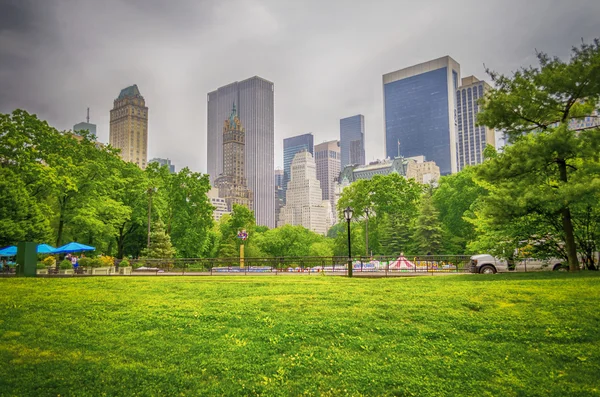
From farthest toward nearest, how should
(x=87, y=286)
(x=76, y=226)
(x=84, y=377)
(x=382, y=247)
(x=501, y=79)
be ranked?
(x=382, y=247), (x=76, y=226), (x=501, y=79), (x=87, y=286), (x=84, y=377)

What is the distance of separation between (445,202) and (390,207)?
7122 mm

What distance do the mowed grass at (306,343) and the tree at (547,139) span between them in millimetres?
5093

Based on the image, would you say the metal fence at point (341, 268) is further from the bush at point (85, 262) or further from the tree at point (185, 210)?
the tree at point (185, 210)

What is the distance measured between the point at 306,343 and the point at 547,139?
Result: 1315 cm

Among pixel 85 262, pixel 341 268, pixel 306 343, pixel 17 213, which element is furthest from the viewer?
pixel 341 268

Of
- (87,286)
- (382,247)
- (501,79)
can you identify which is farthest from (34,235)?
(382,247)

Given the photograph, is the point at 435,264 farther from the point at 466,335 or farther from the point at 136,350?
the point at 136,350

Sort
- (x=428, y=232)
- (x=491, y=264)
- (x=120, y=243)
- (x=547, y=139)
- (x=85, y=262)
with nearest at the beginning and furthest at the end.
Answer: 1. (x=547, y=139)
2. (x=491, y=264)
3. (x=85, y=262)
4. (x=120, y=243)
5. (x=428, y=232)

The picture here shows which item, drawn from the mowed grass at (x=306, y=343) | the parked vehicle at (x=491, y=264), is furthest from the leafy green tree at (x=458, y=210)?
the mowed grass at (x=306, y=343)

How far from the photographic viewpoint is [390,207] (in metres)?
60.0

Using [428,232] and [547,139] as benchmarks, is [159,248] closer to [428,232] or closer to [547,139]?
[428,232]

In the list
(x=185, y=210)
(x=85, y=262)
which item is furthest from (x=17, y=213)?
(x=185, y=210)

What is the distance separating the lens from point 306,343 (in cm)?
912

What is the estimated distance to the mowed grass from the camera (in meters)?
7.62
